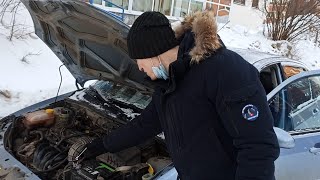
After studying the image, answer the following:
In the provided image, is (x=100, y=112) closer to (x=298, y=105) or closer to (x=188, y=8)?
(x=298, y=105)

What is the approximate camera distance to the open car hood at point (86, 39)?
2750 millimetres

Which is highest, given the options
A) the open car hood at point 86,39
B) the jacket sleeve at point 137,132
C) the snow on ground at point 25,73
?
the open car hood at point 86,39

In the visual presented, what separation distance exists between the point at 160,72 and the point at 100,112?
1.72 metres

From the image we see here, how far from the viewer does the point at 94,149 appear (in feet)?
9.62

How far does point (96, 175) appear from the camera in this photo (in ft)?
8.97

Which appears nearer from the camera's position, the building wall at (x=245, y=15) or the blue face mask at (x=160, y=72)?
the blue face mask at (x=160, y=72)

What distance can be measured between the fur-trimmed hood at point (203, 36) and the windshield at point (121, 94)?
165 centimetres

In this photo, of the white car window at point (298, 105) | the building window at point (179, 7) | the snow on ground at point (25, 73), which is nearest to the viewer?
the white car window at point (298, 105)

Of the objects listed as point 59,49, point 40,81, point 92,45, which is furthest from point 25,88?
point 92,45

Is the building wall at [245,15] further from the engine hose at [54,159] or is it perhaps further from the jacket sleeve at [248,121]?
the jacket sleeve at [248,121]

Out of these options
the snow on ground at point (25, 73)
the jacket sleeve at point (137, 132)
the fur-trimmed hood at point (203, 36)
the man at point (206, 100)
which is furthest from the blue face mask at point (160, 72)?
the snow on ground at point (25, 73)

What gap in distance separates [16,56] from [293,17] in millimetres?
9810

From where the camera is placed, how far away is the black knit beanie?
1.84 meters

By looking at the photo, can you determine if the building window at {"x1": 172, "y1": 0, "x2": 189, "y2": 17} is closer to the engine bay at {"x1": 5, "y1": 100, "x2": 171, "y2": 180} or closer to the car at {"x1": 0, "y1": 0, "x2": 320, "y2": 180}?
the car at {"x1": 0, "y1": 0, "x2": 320, "y2": 180}
